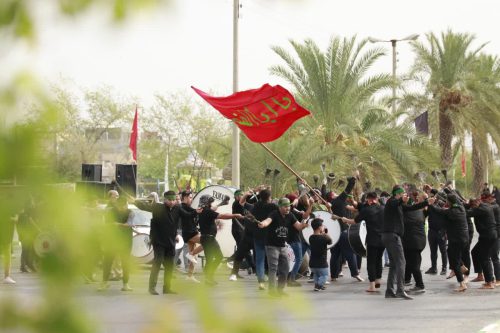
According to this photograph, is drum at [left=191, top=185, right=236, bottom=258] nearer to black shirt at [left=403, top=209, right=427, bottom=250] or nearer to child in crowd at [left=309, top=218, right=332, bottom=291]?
child in crowd at [left=309, top=218, right=332, bottom=291]

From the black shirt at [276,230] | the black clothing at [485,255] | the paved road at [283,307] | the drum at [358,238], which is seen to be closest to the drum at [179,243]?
the paved road at [283,307]

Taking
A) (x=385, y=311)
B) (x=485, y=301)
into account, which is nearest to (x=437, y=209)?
(x=485, y=301)

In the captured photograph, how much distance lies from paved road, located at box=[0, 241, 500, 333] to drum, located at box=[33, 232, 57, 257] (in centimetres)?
3

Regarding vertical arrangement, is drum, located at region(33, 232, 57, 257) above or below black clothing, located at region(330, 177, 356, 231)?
below

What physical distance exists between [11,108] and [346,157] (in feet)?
102

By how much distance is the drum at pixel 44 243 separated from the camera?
0.87 metres

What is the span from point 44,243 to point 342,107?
30.6 m

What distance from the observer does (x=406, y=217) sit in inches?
576

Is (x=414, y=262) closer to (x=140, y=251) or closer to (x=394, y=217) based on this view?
(x=394, y=217)

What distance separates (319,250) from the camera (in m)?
15.2

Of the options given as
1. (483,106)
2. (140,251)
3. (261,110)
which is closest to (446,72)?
(483,106)

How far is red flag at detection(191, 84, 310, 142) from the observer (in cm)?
1922

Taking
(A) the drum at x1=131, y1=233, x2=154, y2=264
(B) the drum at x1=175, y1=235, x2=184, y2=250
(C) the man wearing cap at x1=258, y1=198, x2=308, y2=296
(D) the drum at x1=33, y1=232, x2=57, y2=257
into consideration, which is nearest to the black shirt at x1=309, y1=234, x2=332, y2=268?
(C) the man wearing cap at x1=258, y1=198, x2=308, y2=296

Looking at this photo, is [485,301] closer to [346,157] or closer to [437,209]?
[437,209]
